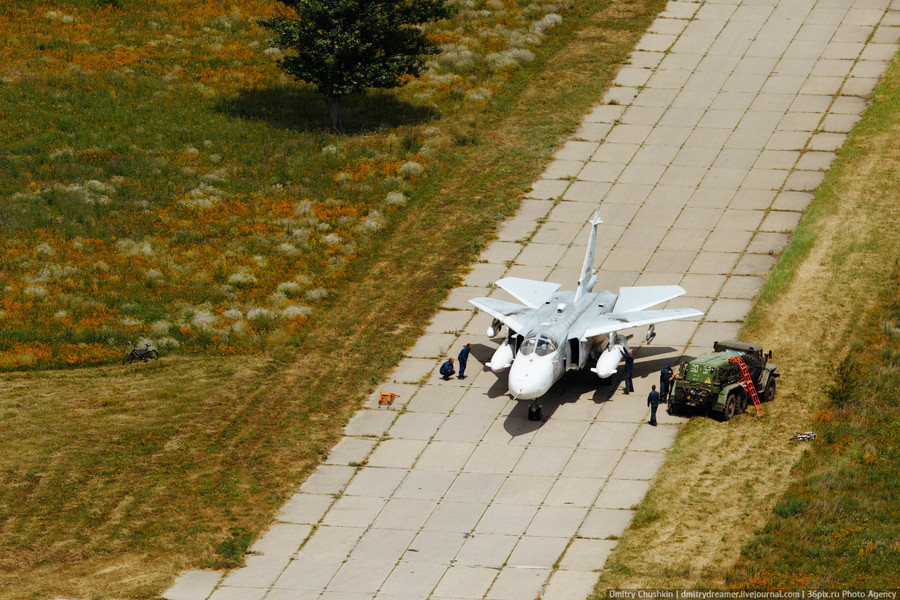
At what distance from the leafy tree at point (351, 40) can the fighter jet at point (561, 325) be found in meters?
20.4

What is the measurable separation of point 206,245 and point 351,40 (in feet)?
46.6

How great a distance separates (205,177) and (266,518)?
28.1 m

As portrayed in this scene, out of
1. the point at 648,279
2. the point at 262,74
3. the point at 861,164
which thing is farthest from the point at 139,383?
the point at 861,164

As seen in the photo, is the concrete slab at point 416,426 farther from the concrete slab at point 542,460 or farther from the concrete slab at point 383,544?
the concrete slab at point 383,544

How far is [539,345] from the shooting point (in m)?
48.1

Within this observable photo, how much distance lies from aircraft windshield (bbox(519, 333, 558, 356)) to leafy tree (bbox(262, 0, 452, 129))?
26.8 m

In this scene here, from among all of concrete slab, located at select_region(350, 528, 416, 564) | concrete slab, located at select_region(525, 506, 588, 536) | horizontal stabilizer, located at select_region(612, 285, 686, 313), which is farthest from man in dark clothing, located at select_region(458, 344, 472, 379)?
concrete slab, located at select_region(350, 528, 416, 564)

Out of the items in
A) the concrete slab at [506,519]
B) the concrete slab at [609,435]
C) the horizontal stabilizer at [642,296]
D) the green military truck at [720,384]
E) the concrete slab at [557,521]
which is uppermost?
the horizontal stabilizer at [642,296]

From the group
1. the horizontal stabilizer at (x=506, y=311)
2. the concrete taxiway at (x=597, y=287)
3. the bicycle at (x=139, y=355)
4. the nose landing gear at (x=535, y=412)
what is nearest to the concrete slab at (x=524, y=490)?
the concrete taxiway at (x=597, y=287)

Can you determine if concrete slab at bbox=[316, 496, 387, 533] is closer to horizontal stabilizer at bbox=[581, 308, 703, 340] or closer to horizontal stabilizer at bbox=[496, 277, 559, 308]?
horizontal stabilizer at bbox=[581, 308, 703, 340]

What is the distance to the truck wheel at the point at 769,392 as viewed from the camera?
1932 inches

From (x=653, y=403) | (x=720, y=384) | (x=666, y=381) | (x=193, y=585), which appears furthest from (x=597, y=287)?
(x=193, y=585)

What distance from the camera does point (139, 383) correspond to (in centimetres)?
5306

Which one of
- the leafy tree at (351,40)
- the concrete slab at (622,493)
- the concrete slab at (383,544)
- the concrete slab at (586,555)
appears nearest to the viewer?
the concrete slab at (586,555)
